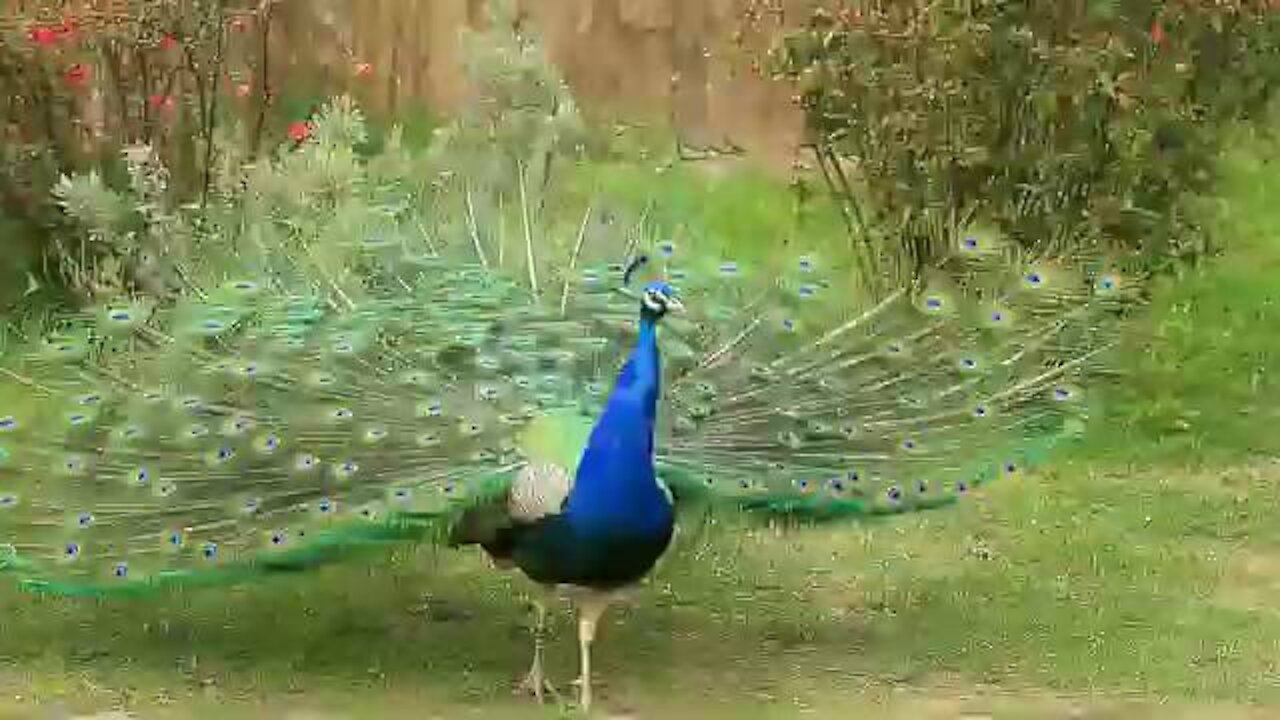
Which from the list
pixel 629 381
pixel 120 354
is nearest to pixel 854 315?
pixel 629 381

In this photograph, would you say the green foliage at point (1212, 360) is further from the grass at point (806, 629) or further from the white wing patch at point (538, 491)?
the white wing patch at point (538, 491)

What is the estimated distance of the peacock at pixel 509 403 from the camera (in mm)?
4109

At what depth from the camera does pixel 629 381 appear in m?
3.99

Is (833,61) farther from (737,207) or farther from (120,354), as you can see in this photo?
(120,354)

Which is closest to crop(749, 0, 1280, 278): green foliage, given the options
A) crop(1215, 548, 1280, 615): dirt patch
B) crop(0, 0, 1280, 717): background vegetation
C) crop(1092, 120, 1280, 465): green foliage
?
crop(0, 0, 1280, 717): background vegetation

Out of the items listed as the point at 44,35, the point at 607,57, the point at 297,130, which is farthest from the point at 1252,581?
the point at 607,57

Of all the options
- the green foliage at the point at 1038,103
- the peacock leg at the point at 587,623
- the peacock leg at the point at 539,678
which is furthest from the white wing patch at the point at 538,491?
the green foliage at the point at 1038,103

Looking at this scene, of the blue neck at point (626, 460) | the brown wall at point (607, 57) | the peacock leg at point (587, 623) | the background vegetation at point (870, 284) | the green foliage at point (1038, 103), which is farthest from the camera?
the brown wall at point (607, 57)

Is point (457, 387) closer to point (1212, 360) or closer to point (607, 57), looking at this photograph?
point (1212, 360)

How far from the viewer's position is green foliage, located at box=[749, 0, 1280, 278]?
20.8ft

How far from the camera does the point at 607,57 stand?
372 inches

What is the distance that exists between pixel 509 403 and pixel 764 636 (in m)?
1.16

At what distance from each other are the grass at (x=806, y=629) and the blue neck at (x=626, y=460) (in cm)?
43

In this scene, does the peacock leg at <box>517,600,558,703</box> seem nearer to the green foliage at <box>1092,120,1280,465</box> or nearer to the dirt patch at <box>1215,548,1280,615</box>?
the dirt patch at <box>1215,548,1280,615</box>
